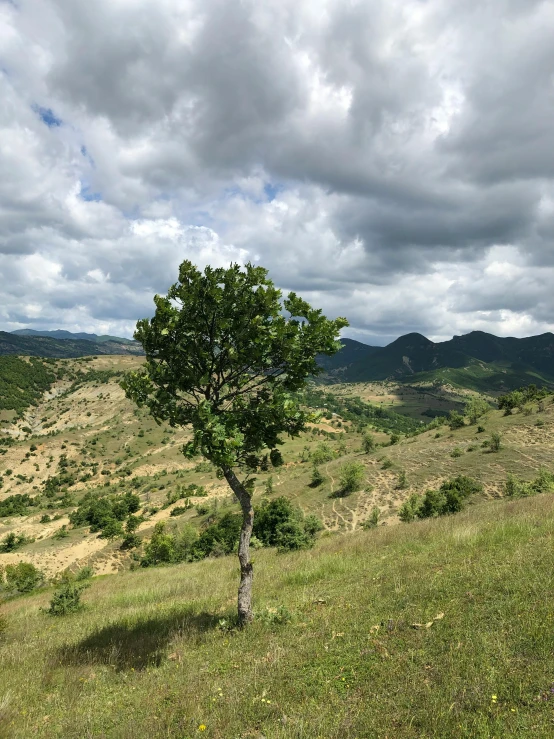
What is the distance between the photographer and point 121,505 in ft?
222

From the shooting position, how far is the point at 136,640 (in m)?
9.16

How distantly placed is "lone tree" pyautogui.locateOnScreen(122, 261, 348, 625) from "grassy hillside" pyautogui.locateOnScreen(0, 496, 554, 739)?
2.00m

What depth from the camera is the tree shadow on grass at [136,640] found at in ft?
26.8

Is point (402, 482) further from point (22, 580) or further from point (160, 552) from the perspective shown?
point (22, 580)

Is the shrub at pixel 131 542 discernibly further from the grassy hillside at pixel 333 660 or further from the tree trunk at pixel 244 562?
the tree trunk at pixel 244 562

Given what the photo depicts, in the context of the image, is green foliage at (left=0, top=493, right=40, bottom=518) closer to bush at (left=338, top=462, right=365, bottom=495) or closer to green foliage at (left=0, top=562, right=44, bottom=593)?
green foliage at (left=0, top=562, right=44, bottom=593)

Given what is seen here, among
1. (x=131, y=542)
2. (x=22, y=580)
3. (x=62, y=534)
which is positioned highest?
(x=22, y=580)

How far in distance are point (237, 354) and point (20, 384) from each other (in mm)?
215720

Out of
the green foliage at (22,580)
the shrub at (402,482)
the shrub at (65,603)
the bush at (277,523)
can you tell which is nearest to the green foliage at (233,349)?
the shrub at (65,603)

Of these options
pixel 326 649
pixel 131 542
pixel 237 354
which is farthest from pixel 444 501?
pixel 131 542

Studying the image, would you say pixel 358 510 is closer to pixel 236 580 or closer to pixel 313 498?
pixel 313 498

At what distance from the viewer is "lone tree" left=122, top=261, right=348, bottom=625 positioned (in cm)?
864

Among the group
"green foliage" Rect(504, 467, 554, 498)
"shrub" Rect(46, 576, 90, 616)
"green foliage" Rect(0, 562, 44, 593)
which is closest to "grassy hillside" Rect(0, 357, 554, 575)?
"green foliage" Rect(504, 467, 554, 498)

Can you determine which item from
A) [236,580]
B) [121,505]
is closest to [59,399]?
[121,505]
